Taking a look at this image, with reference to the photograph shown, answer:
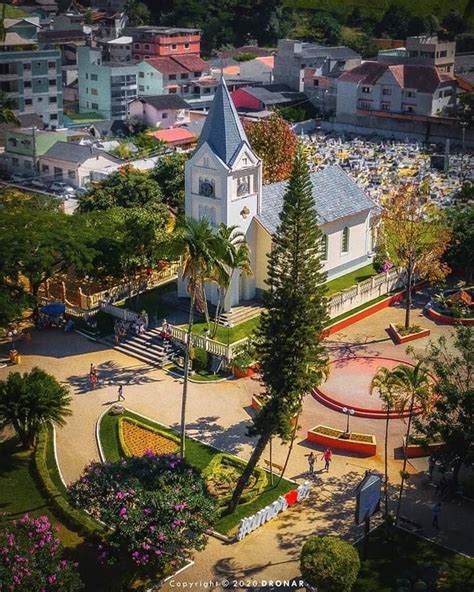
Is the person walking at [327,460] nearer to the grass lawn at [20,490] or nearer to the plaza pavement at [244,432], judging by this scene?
the plaza pavement at [244,432]

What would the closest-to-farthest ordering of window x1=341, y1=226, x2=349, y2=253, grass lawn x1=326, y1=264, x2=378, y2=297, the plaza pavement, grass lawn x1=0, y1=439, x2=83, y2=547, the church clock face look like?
the plaza pavement → grass lawn x1=0, y1=439, x2=83, y2=547 → the church clock face → grass lawn x1=326, y1=264, x2=378, y2=297 → window x1=341, y1=226, x2=349, y2=253

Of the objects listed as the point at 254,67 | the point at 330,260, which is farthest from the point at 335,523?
the point at 254,67

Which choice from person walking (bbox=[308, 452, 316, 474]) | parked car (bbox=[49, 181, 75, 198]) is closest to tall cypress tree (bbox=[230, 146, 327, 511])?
person walking (bbox=[308, 452, 316, 474])

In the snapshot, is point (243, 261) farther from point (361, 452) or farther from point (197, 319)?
point (361, 452)

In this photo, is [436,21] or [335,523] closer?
[335,523]

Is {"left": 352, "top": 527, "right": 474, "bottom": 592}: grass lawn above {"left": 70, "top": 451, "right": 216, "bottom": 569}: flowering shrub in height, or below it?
below

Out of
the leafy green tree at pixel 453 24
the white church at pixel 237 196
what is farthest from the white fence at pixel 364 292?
the leafy green tree at pixel 453 24

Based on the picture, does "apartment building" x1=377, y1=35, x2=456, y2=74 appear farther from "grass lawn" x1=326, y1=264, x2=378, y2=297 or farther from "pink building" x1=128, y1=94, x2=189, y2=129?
"grass lawn" x1=326, y1=264, x2=378, y2=297
